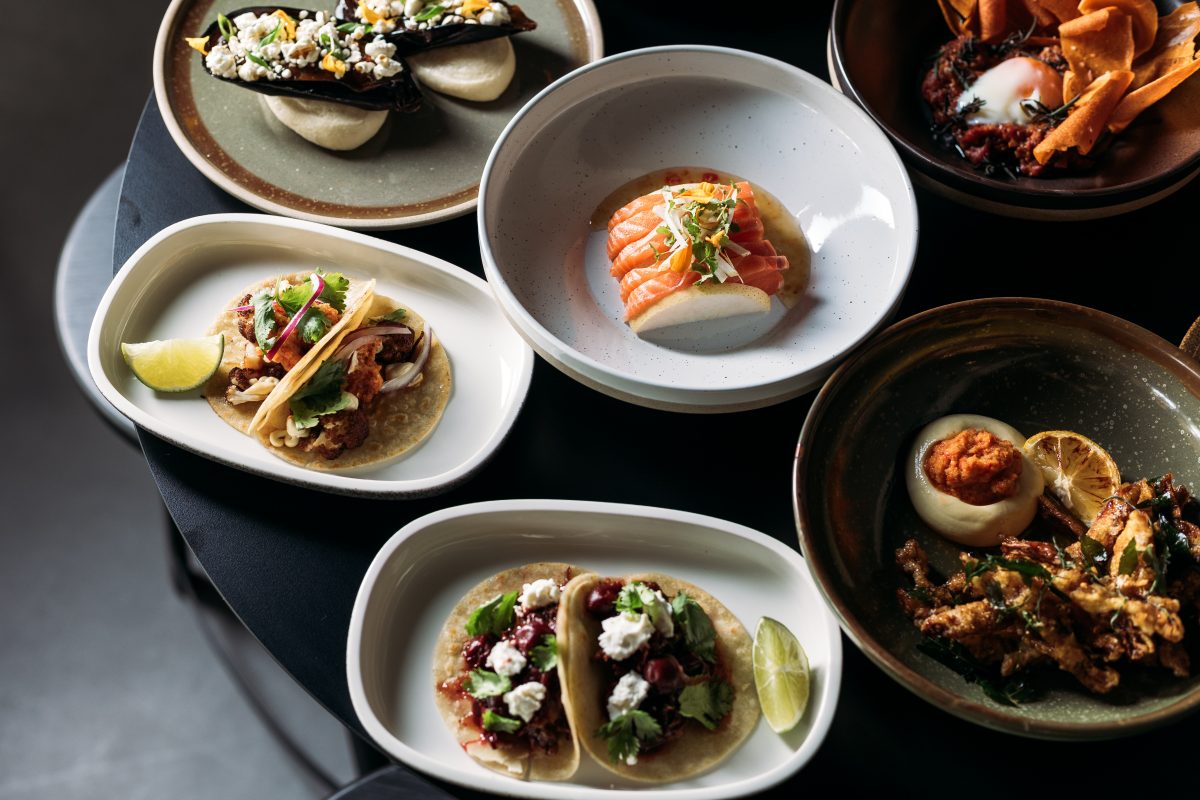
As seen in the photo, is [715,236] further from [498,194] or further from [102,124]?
[102,124]

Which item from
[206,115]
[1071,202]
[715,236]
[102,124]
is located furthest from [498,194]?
[102,124]

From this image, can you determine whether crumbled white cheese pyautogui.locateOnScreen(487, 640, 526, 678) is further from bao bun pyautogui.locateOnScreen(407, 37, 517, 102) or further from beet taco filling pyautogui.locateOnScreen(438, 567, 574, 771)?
bao bun pyautogui.locateOnScreen(407, 37, 517, 102)

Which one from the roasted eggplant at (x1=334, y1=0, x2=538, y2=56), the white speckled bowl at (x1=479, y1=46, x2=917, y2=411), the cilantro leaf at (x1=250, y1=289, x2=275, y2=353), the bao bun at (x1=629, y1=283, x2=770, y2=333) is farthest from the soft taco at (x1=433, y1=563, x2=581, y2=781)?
the roasted eggplant at (x1=334, y1=0, x2=538, y2=56)

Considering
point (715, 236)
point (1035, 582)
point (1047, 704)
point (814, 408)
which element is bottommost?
point (1047, 704)

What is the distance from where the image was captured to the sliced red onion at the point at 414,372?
220cm

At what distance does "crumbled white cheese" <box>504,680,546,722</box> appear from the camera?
1797 millimetres

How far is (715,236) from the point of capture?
2.14m

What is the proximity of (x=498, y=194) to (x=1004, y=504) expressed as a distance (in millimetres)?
1229

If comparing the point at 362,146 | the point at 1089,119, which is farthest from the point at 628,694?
the point at 1089,119

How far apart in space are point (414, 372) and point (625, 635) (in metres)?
0.78

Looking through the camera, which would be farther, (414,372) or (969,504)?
(414,372)

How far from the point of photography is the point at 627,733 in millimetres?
1802

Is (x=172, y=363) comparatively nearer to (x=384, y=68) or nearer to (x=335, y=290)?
(x=335, y=290)

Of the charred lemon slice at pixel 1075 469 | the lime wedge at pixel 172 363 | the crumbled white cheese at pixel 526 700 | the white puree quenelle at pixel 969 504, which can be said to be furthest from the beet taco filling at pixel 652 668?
the lime wedge at pixel 172 363
